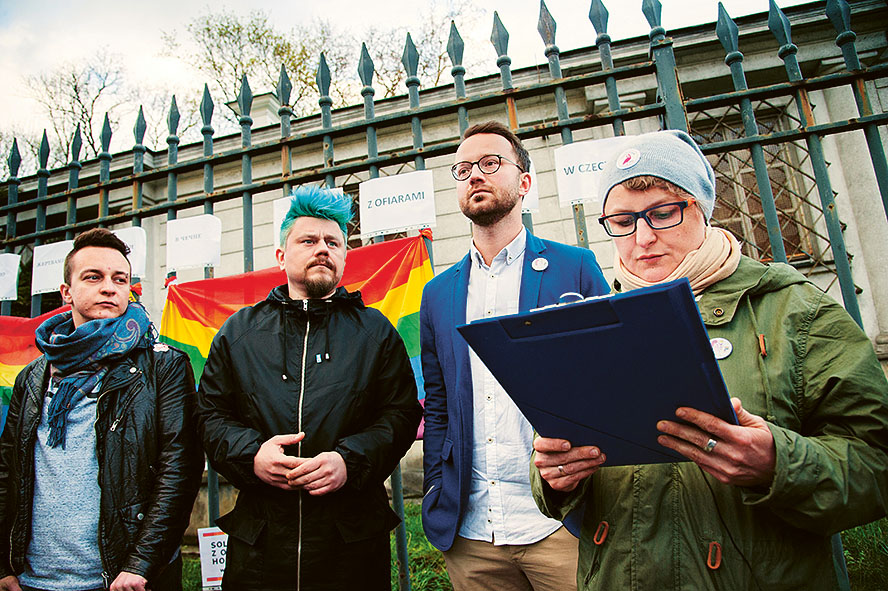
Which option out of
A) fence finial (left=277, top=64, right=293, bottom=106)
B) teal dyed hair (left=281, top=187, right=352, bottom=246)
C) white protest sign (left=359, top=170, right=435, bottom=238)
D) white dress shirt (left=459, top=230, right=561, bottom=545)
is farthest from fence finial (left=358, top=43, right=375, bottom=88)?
white dress shirt (left=459, top=230, right=561, bottom=545)


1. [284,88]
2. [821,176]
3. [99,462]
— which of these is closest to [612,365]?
[821,176]

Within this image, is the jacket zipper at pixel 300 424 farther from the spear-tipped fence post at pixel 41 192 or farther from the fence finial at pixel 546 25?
the spear-tipped fence post at pixel 41 192

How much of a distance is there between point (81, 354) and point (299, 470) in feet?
4.48

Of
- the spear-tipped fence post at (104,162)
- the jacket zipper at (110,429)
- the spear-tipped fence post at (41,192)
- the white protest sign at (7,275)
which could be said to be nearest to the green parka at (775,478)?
the jacket zipper at (110,429)

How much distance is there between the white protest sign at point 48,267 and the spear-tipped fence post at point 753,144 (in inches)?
A: 161

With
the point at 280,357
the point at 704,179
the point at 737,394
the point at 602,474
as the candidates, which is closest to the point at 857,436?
the point at 737,394

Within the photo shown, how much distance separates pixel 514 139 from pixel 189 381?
1.96 m

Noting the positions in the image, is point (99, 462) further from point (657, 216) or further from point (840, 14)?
point (840, 14)

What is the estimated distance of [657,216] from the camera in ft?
4.81

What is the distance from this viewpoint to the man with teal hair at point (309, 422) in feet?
6.38

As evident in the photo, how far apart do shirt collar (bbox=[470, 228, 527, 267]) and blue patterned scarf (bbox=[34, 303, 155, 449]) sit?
1689 millimetres

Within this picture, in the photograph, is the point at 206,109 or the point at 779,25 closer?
the point at 779,25

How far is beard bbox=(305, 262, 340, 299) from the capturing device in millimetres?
2416

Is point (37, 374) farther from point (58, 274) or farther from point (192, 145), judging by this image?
point (192, 145)
